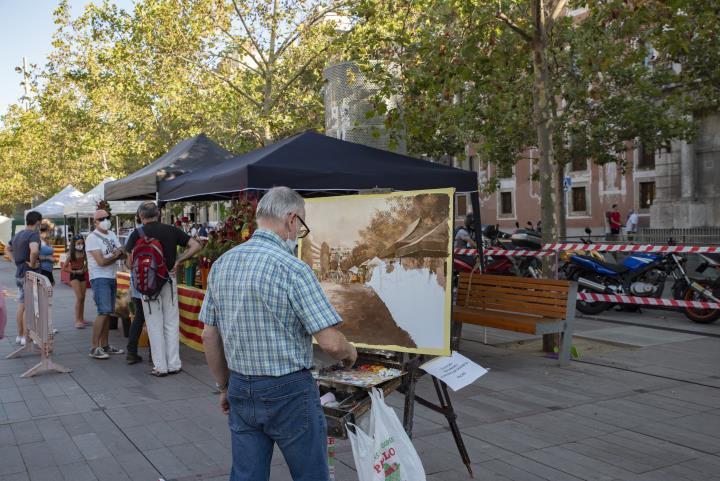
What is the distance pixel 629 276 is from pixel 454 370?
28.2 feet

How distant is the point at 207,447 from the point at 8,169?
2505 inches

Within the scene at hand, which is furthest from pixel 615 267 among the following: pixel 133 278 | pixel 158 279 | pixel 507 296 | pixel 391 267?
pixel 391 267

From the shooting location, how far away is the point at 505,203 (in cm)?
4272

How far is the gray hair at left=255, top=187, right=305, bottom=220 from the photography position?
116 inches

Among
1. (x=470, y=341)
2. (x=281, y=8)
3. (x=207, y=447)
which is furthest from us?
(x=281, y=8)

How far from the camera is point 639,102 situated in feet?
74.5

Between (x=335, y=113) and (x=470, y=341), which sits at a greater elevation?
(x=335, y=113)

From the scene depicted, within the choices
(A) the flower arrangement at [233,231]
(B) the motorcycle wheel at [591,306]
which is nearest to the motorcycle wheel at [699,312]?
(B) the motorcycle wheel at [591,306]

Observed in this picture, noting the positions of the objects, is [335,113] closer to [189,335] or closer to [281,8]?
[189,335]

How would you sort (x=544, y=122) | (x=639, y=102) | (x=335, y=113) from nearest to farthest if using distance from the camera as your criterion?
(x=544, y=122) < (x=335, y=113) < (x=639, y=102)

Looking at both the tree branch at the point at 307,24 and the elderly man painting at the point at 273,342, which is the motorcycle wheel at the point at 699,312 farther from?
the tree branch at the point at 307,24

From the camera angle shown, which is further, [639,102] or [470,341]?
[639,102]

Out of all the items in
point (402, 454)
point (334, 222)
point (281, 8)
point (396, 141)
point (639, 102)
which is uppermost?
point (281, 8)

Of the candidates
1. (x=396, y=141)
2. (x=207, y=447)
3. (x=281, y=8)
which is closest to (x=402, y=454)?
(x=207, y=447)
